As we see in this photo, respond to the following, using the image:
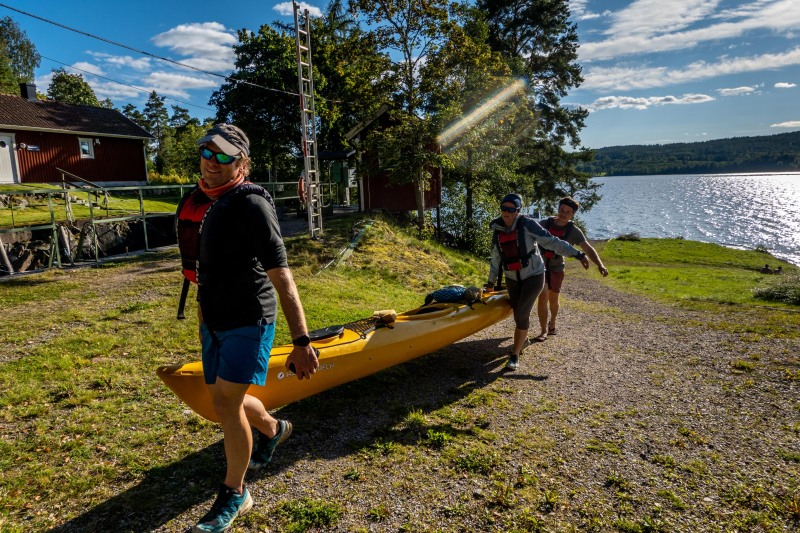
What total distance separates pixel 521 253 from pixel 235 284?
178 inches

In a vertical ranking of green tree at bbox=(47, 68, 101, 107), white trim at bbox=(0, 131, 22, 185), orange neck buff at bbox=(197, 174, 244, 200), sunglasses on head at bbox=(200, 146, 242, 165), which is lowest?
orange neck buff at bbox=(197, 174, 244, 200)

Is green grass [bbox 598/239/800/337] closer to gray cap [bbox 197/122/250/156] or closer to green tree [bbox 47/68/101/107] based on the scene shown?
gray cap [bbox 197/122/250/156]

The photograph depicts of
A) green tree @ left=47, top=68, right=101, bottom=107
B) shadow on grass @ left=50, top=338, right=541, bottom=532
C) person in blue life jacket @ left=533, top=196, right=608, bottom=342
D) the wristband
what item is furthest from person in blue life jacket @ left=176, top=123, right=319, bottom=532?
green tree @ left=47, top=68, right=101, bottom=107

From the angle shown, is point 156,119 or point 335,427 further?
point 156,119

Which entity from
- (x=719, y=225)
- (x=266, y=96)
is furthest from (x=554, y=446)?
(x=719, y=225)

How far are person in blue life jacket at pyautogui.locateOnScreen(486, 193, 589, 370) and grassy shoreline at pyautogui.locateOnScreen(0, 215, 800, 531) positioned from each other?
0.88 m

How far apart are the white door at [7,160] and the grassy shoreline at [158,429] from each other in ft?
61.6

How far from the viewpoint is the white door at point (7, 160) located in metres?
22.9

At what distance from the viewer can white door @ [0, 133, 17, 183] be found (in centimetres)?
2292

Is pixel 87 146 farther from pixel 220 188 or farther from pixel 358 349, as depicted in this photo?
pixel 220 188

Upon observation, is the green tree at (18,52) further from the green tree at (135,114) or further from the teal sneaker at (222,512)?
the teal sneaker at (222,512)

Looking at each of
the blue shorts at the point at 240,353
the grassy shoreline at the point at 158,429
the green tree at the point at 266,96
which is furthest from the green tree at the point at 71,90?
the blue shorts at the point at 240,353

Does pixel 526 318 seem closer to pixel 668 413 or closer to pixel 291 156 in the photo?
pixel 668 413

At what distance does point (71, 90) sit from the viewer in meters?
52.5
